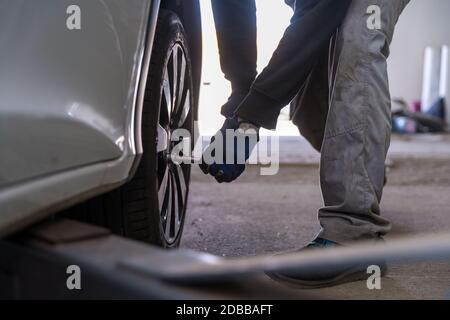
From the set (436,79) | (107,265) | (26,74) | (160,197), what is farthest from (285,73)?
(436,79)

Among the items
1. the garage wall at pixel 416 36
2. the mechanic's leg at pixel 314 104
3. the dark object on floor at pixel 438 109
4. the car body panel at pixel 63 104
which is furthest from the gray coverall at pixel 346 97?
the garage wall at pixel 416 36

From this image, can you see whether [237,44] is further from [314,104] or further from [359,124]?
[359,124]

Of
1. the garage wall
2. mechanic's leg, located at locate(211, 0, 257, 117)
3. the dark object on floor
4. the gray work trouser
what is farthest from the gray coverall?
the garage wall

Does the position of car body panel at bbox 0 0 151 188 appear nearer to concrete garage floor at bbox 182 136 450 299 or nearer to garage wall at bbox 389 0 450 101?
concrete garage floor at bbox 182 136 450 299

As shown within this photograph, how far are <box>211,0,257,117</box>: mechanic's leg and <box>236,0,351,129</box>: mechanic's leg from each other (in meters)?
0.33

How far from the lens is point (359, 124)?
135cm

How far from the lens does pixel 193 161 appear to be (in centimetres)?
152

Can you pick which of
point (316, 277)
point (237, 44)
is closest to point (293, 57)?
point (237, 44)

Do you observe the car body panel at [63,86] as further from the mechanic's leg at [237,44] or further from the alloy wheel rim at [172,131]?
the mechanic's leg at [237,44]

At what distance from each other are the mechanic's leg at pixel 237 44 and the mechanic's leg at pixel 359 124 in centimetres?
46

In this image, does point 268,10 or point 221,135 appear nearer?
point 221,135

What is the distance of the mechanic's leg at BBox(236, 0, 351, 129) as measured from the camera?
1.38 m

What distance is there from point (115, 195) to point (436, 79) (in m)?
7.26

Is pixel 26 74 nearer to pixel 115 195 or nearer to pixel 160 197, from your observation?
pixel 115 195
